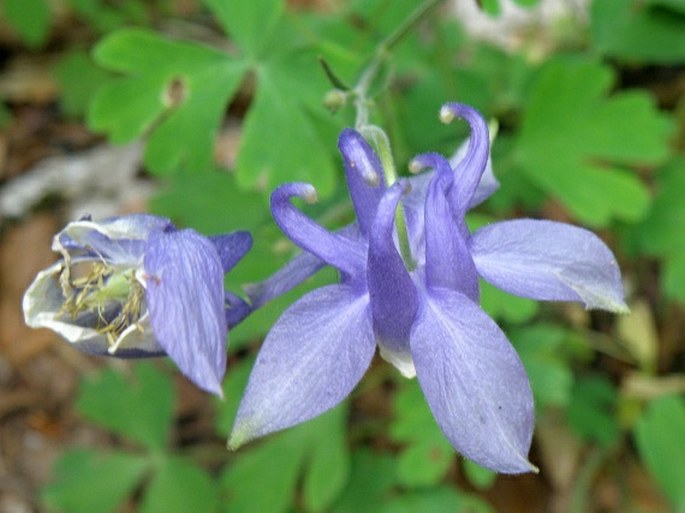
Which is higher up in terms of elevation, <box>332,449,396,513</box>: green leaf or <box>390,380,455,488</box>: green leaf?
<box>390,380,455,488</box>: green leaf

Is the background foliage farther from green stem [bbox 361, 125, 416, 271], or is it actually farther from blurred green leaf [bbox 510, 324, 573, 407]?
green stem [bbox 361, 125, 416, 271]

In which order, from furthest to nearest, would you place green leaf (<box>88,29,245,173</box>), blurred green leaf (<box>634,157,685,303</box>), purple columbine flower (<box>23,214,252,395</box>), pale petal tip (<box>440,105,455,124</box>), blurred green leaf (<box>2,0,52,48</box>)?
blurred green leaf (<box>2,0,52,48</box>), blurred green leaf (<box>634,157,685,303</box>), green leaf (<box>88,29,245,173</box>), pale petal tip (<box>440,105,455,124</box>), purple columbine flower (<box>23,214,252,395</box>)

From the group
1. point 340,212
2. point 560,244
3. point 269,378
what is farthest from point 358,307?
point 340,212

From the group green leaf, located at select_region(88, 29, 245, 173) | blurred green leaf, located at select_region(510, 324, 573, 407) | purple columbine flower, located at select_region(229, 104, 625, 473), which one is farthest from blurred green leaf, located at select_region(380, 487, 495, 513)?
purple columbine flower, located at select_region(229, 104, 625, 473)

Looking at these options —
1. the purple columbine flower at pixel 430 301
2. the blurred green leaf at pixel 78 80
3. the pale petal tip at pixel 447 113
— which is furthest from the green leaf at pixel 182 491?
the pale petal tip at pixel 447 113

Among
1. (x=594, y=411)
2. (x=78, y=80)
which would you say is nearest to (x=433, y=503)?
(x=594, y=411)

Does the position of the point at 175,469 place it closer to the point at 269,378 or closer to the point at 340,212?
the point at 340,212

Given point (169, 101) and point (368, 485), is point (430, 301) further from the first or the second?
point (368, 485)

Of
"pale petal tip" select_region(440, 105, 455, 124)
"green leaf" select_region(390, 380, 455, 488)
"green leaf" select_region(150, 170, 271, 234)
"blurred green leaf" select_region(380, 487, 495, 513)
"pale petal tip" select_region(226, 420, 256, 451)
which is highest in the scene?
"pale petal tip" select_region(440, 105, 455, 124)
